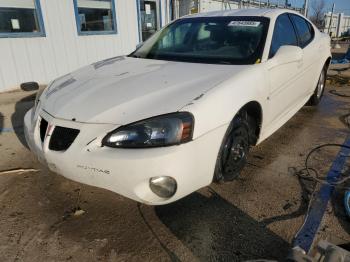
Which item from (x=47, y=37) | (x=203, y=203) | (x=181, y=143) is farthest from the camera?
(x=47, y=37)

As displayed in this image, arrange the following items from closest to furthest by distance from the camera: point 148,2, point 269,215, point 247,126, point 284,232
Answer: point 284,232 < point 269,215 < point 247,126 < point 148,2

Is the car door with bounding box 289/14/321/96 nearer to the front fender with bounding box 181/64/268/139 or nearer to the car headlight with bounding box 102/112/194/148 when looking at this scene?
the front fender with bounding box 181/64/268/139

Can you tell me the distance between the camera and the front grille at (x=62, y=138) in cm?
219

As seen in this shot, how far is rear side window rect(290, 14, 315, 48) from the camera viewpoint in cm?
401

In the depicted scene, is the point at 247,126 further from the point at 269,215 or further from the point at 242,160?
the point at 269,215

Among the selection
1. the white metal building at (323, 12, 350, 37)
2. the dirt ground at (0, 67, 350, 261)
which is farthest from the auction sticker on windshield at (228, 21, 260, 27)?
the white metal building at (323, 12, 350, 37)

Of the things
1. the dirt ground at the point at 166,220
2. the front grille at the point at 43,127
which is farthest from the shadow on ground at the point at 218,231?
the front grille at the point at 43,127

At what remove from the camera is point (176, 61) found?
3.18m

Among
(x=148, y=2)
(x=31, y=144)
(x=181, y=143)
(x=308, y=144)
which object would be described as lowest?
(x=308, y=144)

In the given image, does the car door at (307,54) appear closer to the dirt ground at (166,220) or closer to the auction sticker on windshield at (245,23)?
the auction sticker on windshield at (245,23)

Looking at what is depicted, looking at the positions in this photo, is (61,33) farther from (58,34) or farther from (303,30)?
(303,30)

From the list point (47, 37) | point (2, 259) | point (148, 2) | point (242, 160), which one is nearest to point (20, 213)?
point (2, 259)

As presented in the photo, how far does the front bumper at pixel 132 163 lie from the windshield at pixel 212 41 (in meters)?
1.07

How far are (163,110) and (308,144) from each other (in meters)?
2.36
